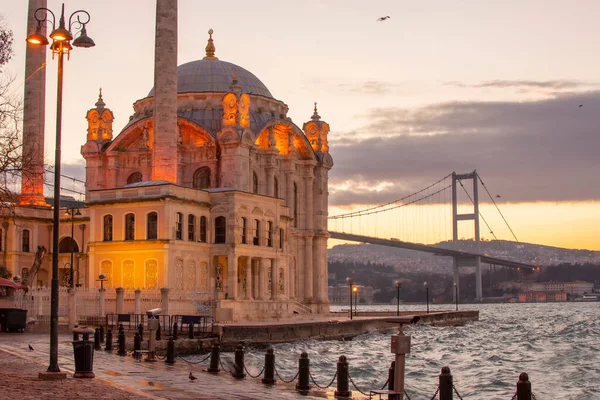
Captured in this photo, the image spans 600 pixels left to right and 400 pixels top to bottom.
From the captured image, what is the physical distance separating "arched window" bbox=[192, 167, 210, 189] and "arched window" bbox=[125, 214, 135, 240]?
11.1 m

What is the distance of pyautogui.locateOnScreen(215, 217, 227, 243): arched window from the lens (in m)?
48.9

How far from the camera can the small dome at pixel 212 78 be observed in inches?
2442

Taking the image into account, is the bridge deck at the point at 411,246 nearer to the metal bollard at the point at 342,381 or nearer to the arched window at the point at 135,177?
the arched window at the point at 135,177

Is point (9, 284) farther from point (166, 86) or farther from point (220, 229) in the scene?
point (166, 86)

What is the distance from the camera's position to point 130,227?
46500 millimetres

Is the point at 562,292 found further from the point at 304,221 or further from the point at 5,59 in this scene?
the point at 5,59

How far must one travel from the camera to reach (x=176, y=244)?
4566 cm

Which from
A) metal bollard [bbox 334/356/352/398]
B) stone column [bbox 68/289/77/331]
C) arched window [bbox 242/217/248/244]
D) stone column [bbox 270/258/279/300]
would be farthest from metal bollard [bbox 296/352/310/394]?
stone column [bbox 270/258/279/300]

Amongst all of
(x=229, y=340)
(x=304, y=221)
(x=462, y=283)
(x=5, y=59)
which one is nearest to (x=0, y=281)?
(x=229, y=340)

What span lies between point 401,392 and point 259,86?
167 ft

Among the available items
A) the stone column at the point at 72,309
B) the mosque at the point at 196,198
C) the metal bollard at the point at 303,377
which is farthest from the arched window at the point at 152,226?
the metal bollard at the point at 303,377

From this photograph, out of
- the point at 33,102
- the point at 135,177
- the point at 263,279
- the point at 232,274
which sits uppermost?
the point at 33,102

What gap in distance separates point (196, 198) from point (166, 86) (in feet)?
19.8

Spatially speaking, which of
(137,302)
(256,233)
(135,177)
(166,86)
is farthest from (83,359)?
(135,177)
